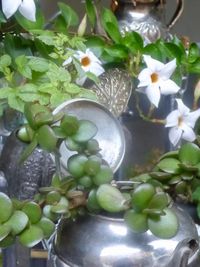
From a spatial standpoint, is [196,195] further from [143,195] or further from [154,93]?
[154,93]

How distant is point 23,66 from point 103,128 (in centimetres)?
17

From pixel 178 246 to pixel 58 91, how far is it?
1.23 feet

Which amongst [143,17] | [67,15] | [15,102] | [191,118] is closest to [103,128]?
[15,102]

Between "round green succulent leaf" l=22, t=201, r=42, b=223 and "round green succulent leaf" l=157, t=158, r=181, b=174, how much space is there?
189 millimetres

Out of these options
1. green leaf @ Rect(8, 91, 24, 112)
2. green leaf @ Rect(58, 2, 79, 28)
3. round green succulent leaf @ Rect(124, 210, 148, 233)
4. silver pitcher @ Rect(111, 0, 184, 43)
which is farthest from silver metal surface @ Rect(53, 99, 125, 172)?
silver pitcher @ Rect(111, 0, 184, 43)

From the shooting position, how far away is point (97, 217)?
0.70 meters

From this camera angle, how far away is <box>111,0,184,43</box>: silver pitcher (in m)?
1.34

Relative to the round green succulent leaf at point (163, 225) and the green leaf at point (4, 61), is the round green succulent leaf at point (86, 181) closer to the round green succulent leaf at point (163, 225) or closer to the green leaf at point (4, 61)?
the round green succulent leaf at point (163, 225)

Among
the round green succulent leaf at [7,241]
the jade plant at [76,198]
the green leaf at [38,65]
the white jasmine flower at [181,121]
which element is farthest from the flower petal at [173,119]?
the round green succulent leaf at [7,241]

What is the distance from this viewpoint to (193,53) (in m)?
1.20

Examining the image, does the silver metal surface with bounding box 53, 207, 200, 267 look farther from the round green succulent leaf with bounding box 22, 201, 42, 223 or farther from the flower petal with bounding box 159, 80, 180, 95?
the flower petal with bounding box 159, 80, 180, 95

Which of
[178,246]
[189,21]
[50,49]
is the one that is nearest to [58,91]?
[50,49]

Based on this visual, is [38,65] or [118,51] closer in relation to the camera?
[38,65]

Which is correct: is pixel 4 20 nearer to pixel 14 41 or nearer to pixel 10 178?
pixel 14 41
